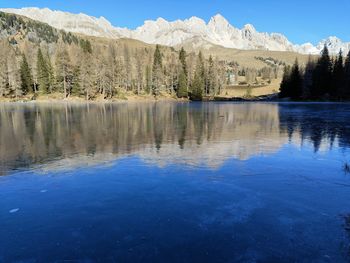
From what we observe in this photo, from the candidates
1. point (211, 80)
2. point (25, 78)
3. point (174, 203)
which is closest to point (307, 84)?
point (211, 80)

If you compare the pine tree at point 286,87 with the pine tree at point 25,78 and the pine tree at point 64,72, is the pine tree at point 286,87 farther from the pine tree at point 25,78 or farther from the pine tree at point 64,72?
the pine tree at point 25,78

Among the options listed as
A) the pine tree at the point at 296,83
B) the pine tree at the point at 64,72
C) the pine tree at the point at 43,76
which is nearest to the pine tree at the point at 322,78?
the pine tree at the point at 296,83

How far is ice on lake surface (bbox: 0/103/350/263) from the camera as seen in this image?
8.62 metres

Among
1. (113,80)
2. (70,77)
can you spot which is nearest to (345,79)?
(113,80)

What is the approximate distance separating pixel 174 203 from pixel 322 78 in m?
117

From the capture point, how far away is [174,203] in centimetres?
1205

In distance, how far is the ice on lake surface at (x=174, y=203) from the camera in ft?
28.3

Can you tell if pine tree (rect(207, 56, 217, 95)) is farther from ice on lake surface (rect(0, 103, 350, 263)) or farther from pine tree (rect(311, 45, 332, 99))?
ice on lake surface (rect(0, 103, 350, 263))

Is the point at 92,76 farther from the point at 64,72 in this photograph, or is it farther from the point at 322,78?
the point at 322,78

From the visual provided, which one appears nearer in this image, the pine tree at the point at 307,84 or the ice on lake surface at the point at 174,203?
the ice on lake surface at the point at 174,203

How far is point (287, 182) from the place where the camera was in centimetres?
1499

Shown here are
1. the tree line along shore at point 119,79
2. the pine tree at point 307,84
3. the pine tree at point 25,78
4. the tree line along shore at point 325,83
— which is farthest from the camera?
the pine tree at point 25,78

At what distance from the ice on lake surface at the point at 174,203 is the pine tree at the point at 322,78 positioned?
102m

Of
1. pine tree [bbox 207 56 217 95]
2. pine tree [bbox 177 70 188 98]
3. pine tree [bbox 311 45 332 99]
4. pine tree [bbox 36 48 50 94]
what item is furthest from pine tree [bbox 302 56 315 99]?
pine tree [bbox 36 48 50 94]
